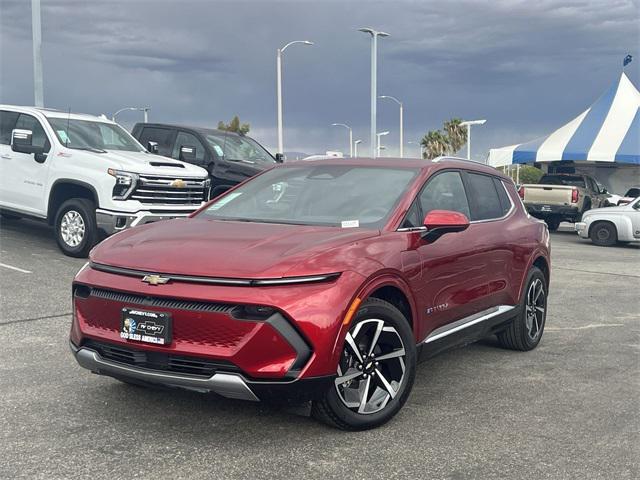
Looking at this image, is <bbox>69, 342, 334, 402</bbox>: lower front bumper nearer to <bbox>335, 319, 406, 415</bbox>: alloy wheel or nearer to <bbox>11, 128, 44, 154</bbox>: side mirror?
<bbox>335, 319, 406, 415</bbox>: alloy wheel

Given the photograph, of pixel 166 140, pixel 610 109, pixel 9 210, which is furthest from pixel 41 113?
pixel 610 109

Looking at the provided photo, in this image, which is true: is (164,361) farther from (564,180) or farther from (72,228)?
(564,180)

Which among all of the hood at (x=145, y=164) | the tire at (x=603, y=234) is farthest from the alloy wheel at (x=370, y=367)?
the tire at (x=603, y=234)

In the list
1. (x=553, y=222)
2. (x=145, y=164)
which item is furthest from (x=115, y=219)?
(x=553, y=222)

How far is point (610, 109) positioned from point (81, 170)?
2292 centimetres

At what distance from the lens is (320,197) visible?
200 inches

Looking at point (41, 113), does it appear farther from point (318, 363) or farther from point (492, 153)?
point (492, 153)

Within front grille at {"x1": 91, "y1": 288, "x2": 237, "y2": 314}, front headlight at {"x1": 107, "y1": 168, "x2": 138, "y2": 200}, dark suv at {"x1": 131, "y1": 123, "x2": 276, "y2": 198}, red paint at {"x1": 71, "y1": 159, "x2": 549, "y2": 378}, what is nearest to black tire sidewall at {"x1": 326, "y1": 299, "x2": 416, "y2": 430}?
red paint at {"x1": 71, "y1": 159, "x2": 549, "y2": 378}

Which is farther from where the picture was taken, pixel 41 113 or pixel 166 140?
pixel 166 140

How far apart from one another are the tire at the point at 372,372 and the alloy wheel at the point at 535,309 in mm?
2380

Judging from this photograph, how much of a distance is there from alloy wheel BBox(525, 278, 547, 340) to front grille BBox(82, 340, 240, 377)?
3.54 meters

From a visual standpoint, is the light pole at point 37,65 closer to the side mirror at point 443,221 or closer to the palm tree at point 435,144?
the side mirror at point 443,221

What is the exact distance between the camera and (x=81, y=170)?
404 inches

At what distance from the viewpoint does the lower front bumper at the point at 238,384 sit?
3.67 metres
